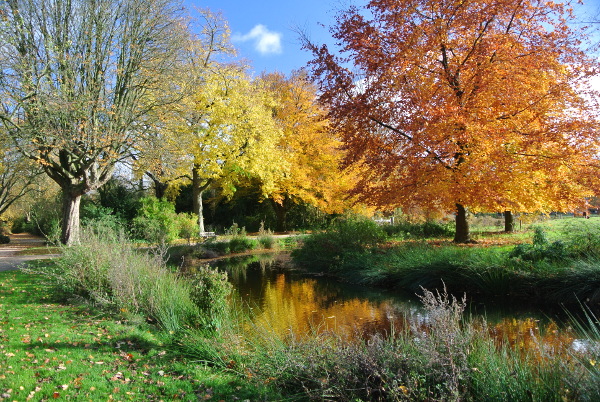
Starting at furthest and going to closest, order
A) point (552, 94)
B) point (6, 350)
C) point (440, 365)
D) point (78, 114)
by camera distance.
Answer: point (78, 114), point (552, 94), point (6, 350), point (440, 365)

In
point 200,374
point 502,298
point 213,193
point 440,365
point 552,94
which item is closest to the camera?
point 440,365

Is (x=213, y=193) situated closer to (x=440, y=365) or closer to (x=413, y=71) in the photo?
(x=413, y=71)

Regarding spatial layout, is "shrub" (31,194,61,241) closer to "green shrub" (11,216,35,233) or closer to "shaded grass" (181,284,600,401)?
"green shrub" (11,216,35,233)

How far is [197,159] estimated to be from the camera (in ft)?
74.8

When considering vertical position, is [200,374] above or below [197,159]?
below

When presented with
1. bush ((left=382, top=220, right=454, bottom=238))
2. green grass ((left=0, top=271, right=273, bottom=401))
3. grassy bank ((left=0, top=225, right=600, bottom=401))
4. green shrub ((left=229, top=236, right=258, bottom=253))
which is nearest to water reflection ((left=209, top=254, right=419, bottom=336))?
grassy bank ((left=0, top=225, right=600, bottom=401))

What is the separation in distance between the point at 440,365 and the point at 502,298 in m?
6.58

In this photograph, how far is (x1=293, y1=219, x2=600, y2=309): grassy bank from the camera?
8.38m

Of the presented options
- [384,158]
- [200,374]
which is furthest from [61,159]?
[200,374]

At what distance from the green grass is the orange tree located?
820 cm

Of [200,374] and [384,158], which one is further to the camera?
[384,158]

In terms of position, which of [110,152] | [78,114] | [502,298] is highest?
[78,114]

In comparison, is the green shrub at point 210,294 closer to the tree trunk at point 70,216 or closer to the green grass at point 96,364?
the green grass at point 96,364

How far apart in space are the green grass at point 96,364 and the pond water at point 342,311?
1.20m
